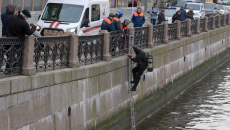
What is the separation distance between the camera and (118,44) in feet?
50.2

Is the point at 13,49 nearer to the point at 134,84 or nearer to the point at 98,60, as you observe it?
the point at 98,60

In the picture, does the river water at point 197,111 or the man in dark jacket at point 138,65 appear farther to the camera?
the river water at point 197,111

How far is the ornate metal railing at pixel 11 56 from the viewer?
9578 mm

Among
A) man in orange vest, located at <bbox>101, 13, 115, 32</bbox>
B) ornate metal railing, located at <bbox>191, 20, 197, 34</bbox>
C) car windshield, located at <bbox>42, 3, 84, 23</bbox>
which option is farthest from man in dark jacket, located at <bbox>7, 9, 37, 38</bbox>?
ornate metal railing, located at <bbox>191, 20, 197, 34</bbox>

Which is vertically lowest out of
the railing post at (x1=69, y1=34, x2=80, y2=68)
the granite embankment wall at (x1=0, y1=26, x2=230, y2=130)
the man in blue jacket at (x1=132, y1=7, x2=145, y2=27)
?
the granite embankment wall at (x1=0, y1=26, x2=230, y2=130)

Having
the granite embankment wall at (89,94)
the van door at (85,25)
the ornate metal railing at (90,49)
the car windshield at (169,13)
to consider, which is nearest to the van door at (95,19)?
the van door at (85,25)

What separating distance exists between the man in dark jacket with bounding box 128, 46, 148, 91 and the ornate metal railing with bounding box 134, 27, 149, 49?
173 cm

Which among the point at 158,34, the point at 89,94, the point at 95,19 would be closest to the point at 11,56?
the point at 89,94

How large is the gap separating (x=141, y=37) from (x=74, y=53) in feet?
18.7

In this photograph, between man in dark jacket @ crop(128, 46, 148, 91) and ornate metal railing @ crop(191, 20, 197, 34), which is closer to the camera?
man in dark jacket @ crop(128, 46, 148, 91)

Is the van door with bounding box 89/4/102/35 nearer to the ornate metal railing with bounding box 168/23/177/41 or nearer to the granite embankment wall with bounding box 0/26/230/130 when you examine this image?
the granite embankment wall with bounding box 0/26/230/130

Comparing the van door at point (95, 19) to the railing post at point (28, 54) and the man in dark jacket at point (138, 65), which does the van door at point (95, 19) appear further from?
the railing post at point (28, 54)

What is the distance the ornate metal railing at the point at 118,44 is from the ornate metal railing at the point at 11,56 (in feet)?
16.0

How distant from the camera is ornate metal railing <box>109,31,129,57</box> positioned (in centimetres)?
1481
